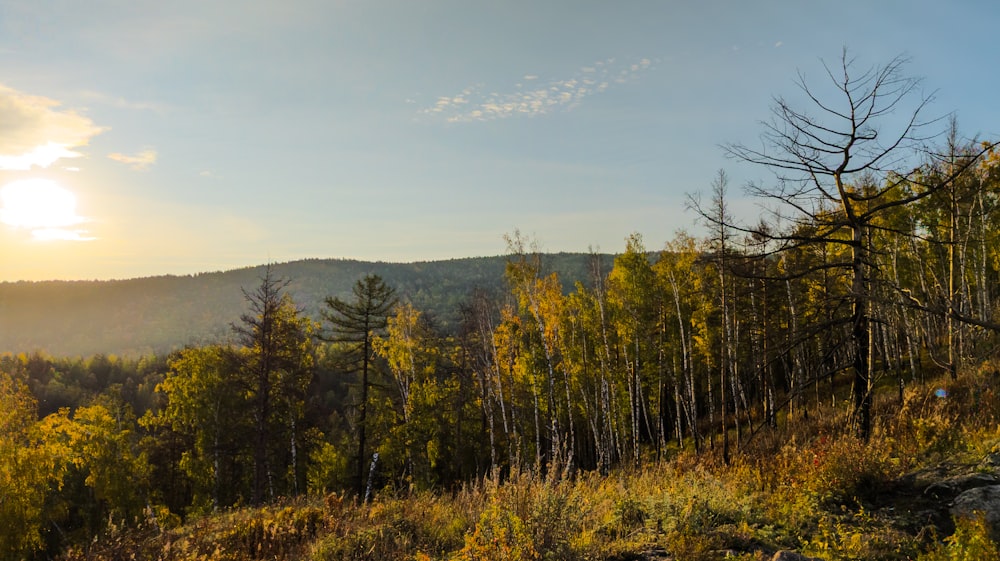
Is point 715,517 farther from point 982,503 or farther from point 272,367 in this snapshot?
point 272,367

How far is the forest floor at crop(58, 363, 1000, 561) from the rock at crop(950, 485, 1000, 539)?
0.19m

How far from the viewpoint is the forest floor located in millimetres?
4797

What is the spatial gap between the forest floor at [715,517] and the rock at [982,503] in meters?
0.19

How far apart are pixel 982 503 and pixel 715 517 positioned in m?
2.57

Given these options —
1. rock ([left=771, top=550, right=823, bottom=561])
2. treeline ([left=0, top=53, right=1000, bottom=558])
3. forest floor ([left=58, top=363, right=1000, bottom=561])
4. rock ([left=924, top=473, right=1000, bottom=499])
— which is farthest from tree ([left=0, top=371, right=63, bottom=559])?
rock ([left=924, top=473, right=1000, bottom=499])

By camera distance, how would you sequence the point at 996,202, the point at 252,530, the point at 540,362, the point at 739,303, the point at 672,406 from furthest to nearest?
the point at 672,406 → the point at 540,362 → the point at 996,202 → the point at 739,303 → the point at 252,530

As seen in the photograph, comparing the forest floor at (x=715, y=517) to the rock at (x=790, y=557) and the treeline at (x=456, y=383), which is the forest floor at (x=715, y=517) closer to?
the rock at (x=790, y=557)

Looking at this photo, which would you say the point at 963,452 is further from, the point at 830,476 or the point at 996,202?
the point at 996,202

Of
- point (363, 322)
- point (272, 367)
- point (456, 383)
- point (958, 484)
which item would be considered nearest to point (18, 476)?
point (272, 367)

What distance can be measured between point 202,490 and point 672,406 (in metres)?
33.0

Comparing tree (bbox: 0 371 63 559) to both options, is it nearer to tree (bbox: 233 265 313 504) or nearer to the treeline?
the treeline

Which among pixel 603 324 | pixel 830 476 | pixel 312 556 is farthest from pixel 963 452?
pixel 603 324

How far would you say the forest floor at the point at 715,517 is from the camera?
4797 millimetres

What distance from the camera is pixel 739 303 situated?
74.5 feet
